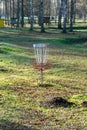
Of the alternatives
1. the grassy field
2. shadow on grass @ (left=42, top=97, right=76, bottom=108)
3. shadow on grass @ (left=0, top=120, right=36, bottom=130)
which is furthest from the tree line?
shadow on grass @ (left=0, top=120, right=36, bottom=130)

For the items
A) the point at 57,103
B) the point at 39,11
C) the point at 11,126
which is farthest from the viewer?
the point at 39,11

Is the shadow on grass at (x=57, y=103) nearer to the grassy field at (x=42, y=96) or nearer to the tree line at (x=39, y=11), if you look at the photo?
the grassy field at (x=42, y=96)

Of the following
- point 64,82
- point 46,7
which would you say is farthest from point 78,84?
point 46,7

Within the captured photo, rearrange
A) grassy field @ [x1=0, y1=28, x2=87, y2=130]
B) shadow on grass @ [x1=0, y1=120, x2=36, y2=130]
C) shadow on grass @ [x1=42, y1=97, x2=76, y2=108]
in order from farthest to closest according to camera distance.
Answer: shadow on grass @ [x1=42, y1=97, x2=76, y2=108], grassy field @ [x1=0, y1=28, x2=87, y2=130], shadow on grass @ [x1=0, y1=120, x2=36, y2=130]

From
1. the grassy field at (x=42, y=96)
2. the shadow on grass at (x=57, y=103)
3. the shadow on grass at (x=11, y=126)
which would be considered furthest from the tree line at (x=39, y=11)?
the shadow on grass at (x=11, y=126)

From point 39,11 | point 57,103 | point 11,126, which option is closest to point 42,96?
point 57,103

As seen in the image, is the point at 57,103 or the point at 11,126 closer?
the point at 11,126

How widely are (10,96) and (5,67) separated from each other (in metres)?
4.86

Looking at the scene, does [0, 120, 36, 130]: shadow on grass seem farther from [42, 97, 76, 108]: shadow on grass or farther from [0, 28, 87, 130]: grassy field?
[42, 97, 76, 108]: shadow on grass

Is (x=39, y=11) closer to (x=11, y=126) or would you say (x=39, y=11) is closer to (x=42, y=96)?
(x=42, y=96)

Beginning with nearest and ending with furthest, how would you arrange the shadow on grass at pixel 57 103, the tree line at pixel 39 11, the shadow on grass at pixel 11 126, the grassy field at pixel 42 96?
1. the shadow on grass at pixel 11 126
2. the grassy field at pixel 42 96
3. the shadow on grass at pixel 57 103
4. the tree line at pixel 39 11

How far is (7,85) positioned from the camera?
34.7ft

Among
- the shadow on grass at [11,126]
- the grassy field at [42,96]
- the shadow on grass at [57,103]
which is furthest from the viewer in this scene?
the shadow on grass at [57,103]

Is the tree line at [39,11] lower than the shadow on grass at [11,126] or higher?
higher
